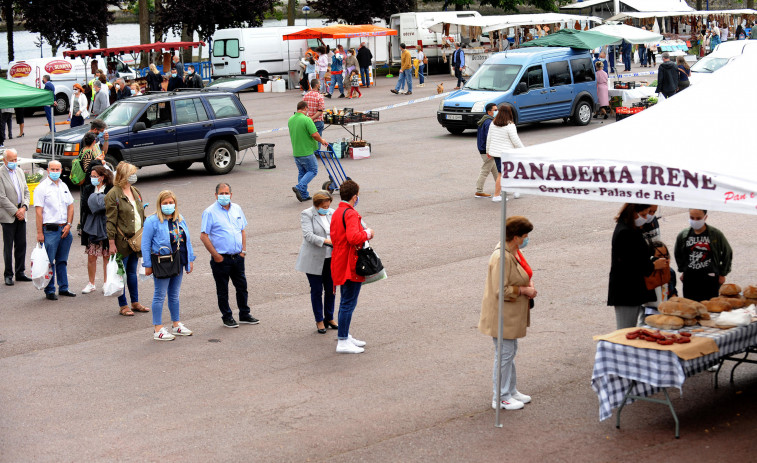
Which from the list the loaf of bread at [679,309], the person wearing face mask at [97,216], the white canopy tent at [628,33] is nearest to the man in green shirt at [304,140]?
the person wearing face mask at [97,216]

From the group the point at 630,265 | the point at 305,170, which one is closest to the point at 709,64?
the point at 305,170

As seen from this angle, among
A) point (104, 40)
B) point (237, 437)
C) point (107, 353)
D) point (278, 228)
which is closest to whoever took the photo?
point (237, 437)

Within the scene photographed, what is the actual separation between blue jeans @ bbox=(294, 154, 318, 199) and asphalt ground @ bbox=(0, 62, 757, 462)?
202 centimetres

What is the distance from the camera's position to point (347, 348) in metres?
9.35

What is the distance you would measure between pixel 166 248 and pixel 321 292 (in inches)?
67.9

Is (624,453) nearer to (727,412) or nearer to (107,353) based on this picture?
(727,412)

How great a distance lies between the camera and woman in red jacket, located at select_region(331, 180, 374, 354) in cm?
909

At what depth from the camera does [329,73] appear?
36.5m

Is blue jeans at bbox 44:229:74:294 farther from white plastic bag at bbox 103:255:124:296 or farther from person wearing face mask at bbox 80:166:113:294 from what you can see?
white plastic bag at bbox 103:255:124:296

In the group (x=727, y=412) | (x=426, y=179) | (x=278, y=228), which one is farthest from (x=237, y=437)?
(x=426, y=179)

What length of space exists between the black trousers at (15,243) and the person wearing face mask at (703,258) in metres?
8.84

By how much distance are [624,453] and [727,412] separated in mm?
1293

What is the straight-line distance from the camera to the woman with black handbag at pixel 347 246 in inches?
358

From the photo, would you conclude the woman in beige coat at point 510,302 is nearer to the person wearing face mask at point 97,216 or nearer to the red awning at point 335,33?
the person wearing face mask at point 97,216
